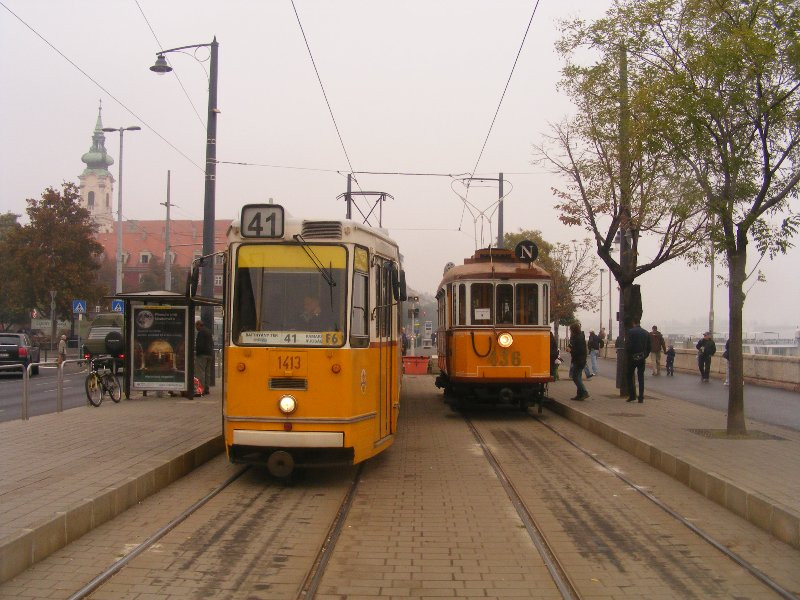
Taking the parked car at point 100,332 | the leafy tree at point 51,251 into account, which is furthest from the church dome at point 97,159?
the parked car at point 100,332

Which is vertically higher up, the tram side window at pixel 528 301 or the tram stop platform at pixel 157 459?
the tram side window at pixel 528 301

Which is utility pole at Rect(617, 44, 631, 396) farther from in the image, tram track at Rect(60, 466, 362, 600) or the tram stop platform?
tram track at Rect(60, 466, 362, 600)

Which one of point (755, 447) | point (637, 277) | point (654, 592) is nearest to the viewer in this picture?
point (654, 592)

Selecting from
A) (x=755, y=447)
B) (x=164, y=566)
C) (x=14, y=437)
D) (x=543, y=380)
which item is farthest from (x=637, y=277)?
(x=164, y=566)

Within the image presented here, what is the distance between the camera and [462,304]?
632 inches

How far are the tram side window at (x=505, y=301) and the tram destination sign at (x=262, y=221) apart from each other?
301 inches

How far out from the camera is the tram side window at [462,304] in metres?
16.0

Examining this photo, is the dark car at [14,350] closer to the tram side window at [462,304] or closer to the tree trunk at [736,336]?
the tram side window at [462,304]

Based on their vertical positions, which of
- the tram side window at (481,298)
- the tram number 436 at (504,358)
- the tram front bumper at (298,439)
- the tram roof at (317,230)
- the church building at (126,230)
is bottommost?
the tram front bumper at (298,439)

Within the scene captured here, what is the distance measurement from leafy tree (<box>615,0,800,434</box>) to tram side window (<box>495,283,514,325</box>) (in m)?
4.69

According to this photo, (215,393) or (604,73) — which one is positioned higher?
(604,73)

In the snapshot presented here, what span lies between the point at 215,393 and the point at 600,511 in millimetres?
12460

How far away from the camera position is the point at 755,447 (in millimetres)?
10820

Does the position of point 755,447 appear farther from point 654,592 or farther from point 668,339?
point 668,339
